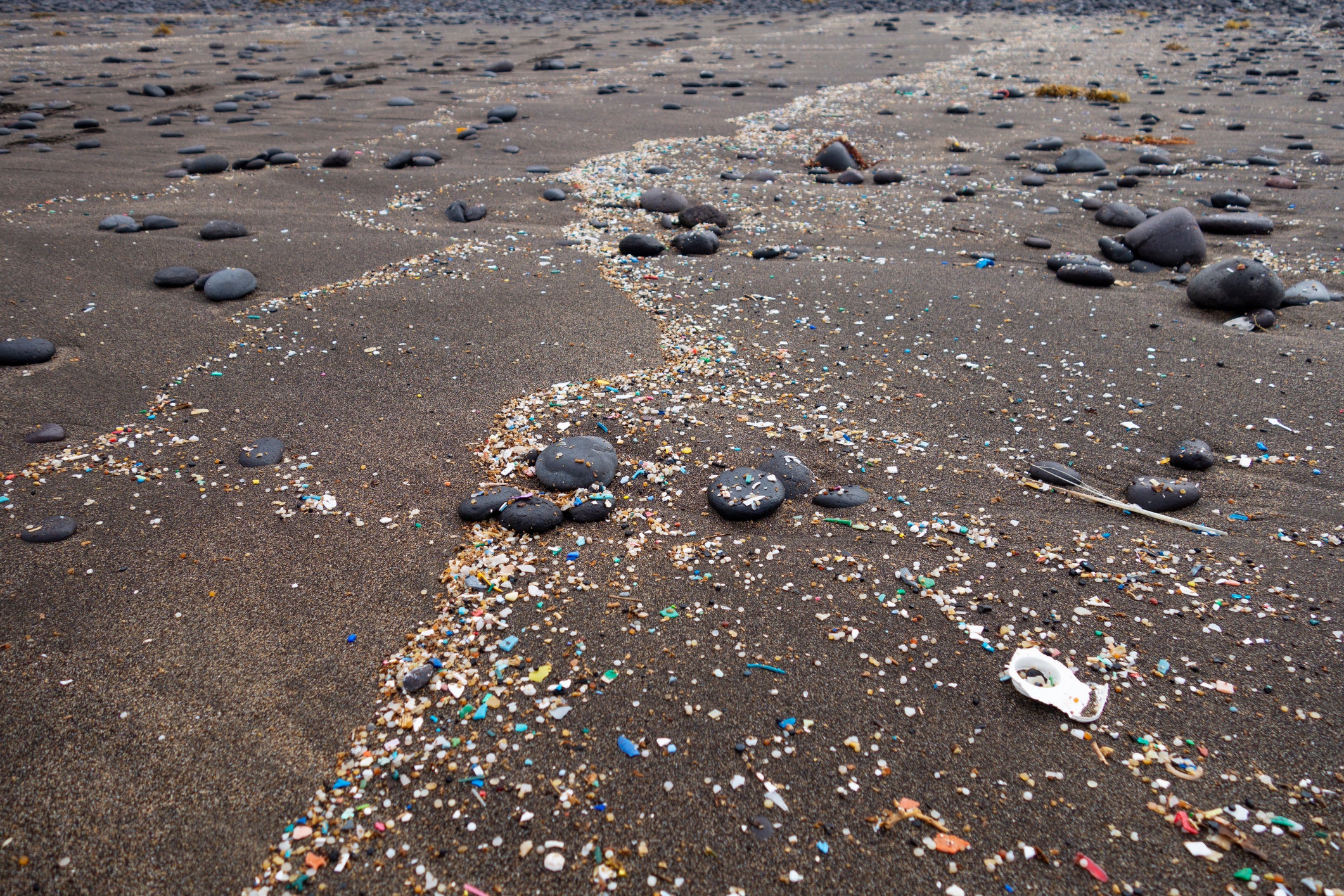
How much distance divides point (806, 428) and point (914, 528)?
67cm

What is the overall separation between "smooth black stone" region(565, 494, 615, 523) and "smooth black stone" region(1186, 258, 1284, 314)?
10.4 feet

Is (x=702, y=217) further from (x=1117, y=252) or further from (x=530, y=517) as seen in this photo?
(x=530, y=517)

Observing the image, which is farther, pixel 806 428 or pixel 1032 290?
pixel 1032 290

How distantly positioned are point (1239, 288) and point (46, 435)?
5.01m

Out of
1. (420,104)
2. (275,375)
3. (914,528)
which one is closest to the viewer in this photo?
(914,528)

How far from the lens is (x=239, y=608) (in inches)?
82.0

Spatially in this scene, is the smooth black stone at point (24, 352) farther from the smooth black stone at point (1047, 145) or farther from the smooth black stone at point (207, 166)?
the smooth black stone at point (1047, 145)

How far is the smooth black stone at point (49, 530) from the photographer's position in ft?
7.38

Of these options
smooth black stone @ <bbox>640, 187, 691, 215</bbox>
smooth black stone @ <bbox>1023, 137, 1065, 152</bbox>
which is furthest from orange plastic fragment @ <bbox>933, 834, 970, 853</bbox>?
smooth black stone @ <bbox>1023, 137, 1065, 152</bbox>

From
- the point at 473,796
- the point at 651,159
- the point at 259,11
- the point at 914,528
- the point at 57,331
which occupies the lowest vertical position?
the point at 473,796

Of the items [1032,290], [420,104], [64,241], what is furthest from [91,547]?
[420,104]

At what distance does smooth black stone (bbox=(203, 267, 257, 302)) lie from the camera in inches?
146

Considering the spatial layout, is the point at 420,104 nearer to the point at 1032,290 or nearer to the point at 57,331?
the point at 57,331

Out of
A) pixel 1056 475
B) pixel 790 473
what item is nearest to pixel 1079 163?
pixel 1056 475
